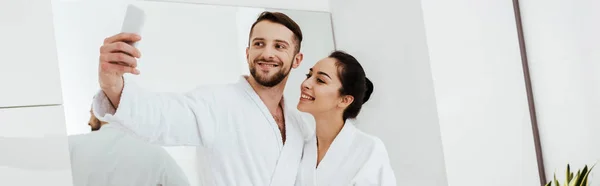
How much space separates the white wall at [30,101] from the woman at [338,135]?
2.58ft

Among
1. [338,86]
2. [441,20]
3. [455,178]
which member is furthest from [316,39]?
[455,178]

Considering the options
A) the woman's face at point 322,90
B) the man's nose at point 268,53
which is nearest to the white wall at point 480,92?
the woman's face at point 322,90

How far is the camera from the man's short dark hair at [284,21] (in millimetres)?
1808

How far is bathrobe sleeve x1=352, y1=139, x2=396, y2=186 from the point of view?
1.86 meters

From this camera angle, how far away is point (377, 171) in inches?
75.5

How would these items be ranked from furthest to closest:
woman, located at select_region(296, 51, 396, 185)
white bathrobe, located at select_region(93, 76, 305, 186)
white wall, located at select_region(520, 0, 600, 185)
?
1. white wall, located at select_region(520, 0, 600, 185)
2. woman, located at select_region(296, 51, 396, 185)
3. white bathrobe, located at select_region(93, 76, 305, 186)

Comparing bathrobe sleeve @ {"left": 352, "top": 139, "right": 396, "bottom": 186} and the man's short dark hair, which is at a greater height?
the man's short dark hair

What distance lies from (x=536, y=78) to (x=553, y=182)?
0.37m

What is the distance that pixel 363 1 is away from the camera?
211 cm

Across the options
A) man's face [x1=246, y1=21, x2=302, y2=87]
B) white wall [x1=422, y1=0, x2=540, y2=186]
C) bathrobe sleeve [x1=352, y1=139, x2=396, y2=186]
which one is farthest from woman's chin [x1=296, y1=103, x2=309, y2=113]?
white wall [x1=422, y1=0, x2=540, y2=186]

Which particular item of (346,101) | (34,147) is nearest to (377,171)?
(346,101)

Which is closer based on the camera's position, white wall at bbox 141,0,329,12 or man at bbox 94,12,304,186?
man at bbox 94,12,304,186

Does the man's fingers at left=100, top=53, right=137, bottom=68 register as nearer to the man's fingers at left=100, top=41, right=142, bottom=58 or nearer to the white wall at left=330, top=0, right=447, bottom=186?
the man's fingers at left=100, top=41, right=142, bottom=58

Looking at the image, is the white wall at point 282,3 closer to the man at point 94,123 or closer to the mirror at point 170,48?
the mirror at point 170,48
